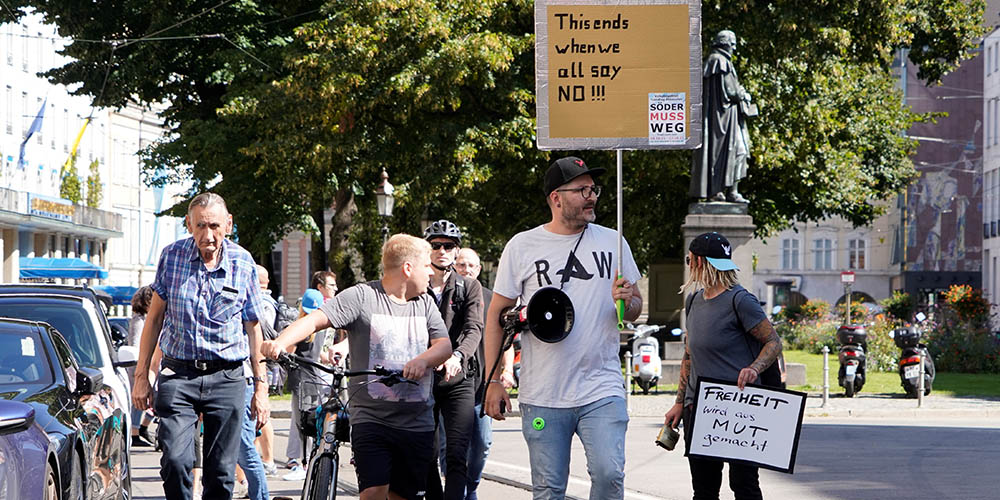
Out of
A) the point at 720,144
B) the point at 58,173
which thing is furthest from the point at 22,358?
the point at 58,173

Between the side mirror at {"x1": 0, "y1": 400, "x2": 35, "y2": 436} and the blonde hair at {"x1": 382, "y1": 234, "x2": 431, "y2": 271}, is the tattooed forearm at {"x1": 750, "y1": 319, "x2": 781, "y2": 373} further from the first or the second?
the side mirror at {"x1": 0, "y1": 400, "x2": 35, "y2": 436}

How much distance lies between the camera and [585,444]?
6.45 m

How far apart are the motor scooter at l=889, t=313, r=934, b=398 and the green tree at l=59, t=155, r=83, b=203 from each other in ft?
185

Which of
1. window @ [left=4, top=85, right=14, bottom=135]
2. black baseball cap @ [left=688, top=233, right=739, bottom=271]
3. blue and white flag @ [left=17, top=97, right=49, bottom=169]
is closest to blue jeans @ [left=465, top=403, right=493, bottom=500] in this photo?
black baseball cap @ [left=688, top=233, right=739, bottom=271]

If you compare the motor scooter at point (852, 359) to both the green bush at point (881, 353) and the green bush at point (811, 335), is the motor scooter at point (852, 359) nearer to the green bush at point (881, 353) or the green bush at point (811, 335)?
the green bush at point (881, 353)

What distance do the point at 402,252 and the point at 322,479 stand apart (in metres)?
1.08

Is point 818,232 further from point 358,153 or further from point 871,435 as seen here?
point 871,435

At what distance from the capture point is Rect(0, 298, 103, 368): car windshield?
390 inches

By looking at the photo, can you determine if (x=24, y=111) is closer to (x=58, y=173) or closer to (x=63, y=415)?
(x=58, y=173)

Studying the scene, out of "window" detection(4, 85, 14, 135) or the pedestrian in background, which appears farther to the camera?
"window" detection(4, 85, 14, 135)

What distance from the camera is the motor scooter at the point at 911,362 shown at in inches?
799

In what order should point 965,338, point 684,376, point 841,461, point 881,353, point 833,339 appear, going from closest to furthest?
point 684,376 → point 841,461 → point 965,338 → point 881,353 → point 833,339

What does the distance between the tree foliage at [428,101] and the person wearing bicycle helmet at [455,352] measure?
17.0m

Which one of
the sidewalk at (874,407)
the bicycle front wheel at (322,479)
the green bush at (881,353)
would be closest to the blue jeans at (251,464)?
the bicycle front wheel at (322,479)
